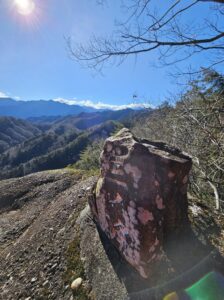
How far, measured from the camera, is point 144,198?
2.54 m

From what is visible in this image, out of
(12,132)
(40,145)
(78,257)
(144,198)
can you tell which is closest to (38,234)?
(78,257)

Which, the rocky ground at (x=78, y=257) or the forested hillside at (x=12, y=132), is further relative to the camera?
the forested hillside at (x=12, y=132)

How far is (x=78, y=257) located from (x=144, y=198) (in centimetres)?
124

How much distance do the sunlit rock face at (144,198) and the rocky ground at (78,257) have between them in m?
0.18

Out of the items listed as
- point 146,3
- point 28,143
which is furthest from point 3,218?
point 28,143

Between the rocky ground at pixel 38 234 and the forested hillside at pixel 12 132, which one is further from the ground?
the rocky ground at pixel 38 234

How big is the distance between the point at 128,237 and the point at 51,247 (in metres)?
1.31

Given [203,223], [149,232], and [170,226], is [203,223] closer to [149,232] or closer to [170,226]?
[170,226]

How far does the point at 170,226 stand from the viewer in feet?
8.98

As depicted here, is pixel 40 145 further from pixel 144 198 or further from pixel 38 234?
pixel 144 198

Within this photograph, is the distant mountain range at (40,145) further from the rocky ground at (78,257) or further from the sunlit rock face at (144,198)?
the sunlit rock face at (144,198)

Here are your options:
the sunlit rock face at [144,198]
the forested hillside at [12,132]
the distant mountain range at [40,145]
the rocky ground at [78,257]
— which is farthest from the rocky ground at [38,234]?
the forested hillside at [12,132]

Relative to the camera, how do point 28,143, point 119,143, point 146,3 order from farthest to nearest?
point 28,143, point 146,3, point 119,143

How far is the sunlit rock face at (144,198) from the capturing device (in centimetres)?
251
